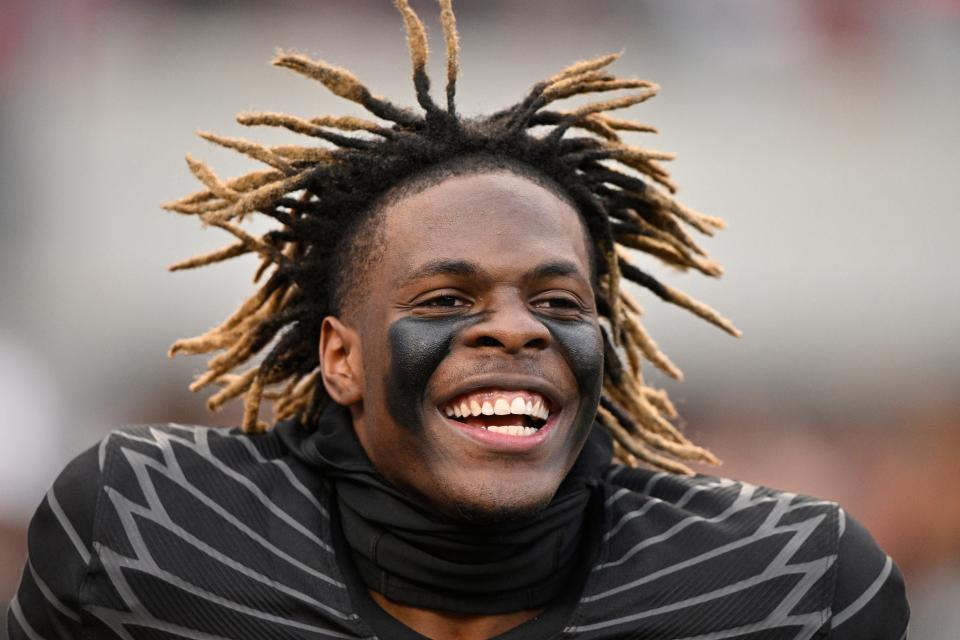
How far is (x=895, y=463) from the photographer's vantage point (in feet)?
24.4

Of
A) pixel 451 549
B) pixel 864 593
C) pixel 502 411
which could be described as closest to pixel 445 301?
pixel 502 411

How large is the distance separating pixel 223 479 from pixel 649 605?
3.30 feet

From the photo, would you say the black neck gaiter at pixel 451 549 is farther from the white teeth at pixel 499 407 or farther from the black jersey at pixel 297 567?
the white teeth at pixel 499 407

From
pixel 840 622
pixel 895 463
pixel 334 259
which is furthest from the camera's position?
pixel 895 463

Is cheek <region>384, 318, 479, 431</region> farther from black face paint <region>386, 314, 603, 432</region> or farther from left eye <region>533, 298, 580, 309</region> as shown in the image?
left eye <region>533, 298, 580, 309</region>

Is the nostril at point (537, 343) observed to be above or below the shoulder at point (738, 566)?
above

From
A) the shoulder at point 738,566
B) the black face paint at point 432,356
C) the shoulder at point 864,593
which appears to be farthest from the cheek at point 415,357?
the shoulder at point 864,593

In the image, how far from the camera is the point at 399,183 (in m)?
3.60

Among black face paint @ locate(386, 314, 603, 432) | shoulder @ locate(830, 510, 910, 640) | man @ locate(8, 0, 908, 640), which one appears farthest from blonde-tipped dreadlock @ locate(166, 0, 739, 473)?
shoulder @ locate(830, 510, 910, 640)

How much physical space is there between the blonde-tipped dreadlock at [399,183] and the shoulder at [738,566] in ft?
1.32

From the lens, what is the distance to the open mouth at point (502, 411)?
3.22 m

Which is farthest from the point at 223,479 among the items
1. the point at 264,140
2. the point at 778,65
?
the point at 778,65

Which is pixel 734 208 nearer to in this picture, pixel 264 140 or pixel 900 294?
pixel 900 294

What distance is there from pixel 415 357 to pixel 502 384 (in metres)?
Result: 0.21
